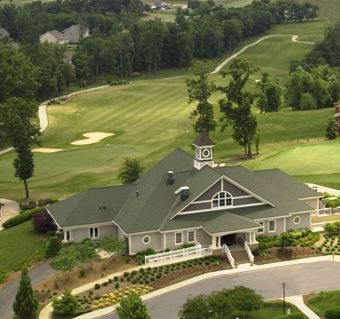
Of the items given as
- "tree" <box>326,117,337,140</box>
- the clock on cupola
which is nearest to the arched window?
the clock on cupola

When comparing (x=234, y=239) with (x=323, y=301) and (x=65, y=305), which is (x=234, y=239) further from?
(x=65, y=305)

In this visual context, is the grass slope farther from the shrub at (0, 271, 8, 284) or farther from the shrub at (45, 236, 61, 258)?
the shrub at (0, 271, 8, 284)

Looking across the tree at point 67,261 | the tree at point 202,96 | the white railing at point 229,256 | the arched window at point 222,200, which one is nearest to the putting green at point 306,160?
the tree at point 202,96

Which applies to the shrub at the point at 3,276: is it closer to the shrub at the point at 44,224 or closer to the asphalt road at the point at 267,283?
the shrub at the point at 44,224

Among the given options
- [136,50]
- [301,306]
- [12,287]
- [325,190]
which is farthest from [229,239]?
[136,50]

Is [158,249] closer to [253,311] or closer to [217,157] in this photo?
[253,311]

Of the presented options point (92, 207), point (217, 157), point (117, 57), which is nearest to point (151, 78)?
point (117, 57)
